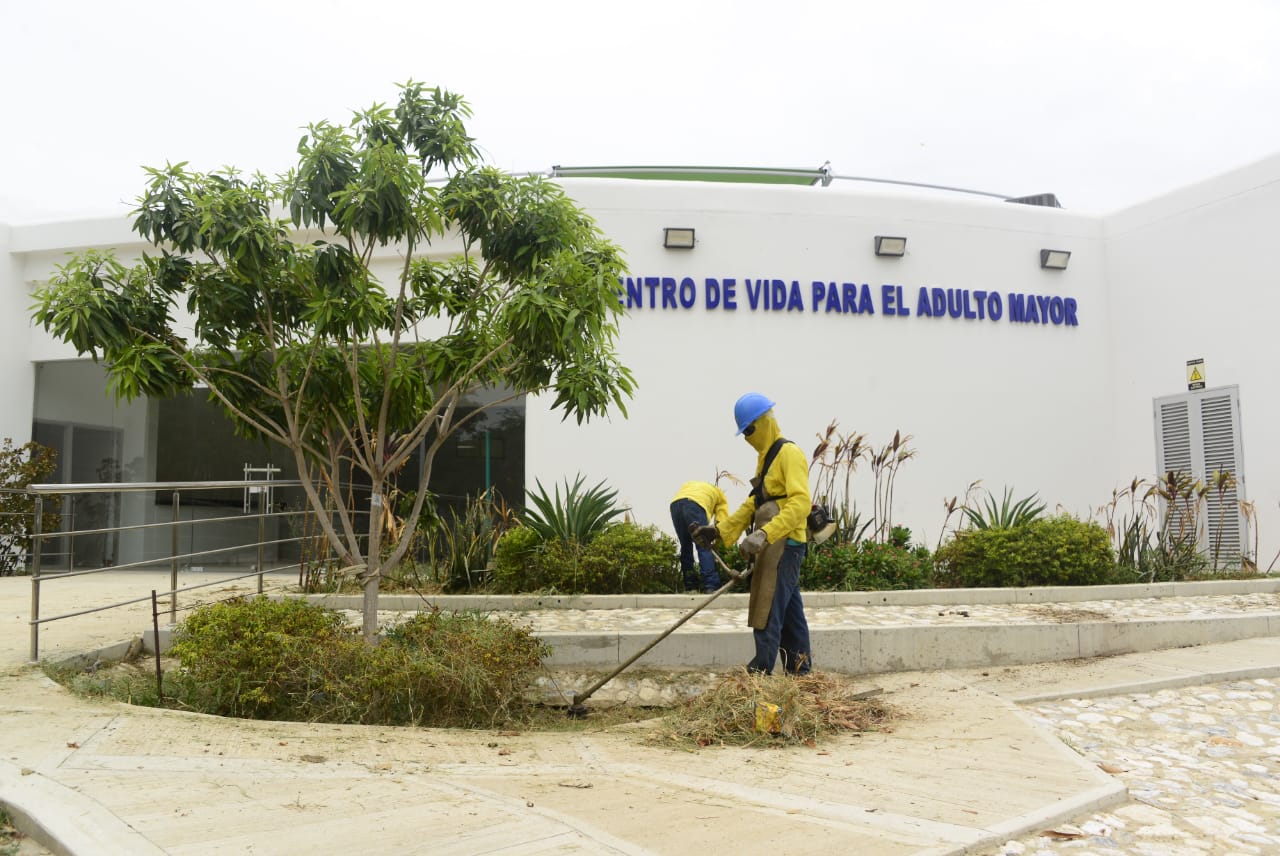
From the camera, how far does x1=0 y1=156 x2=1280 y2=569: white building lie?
11.5m

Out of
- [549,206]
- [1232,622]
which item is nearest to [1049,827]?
[549,206]

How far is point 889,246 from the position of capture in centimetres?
1212

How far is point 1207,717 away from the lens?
17.4ft

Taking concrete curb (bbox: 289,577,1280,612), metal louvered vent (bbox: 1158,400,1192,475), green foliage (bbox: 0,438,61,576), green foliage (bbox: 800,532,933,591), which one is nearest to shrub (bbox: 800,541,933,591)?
green foliage (bbox: 800,532,933,591)

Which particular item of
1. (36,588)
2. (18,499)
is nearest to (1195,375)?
(36,588)

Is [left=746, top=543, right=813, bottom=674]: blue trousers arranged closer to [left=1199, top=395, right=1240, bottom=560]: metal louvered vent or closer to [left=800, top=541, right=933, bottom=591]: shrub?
[left=800, top=541, right=933, bottom=591]: shrub

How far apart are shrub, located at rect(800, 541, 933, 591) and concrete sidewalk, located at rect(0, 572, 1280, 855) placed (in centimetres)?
340

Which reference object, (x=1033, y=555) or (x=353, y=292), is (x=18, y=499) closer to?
(x=353, y=292)

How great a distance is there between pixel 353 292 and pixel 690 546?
4.29m

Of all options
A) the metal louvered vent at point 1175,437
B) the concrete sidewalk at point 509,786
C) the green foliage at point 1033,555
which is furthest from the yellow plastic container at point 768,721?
the metal louvered vent at point 1175,437

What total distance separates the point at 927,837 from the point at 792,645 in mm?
2573

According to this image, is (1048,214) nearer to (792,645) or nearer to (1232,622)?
(1232,622)

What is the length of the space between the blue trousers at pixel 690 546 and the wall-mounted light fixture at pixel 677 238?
4.12m

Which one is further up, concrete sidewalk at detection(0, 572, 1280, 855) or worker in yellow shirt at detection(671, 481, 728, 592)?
worker in yellow shirt at detection(671, 481, 728, 592)
